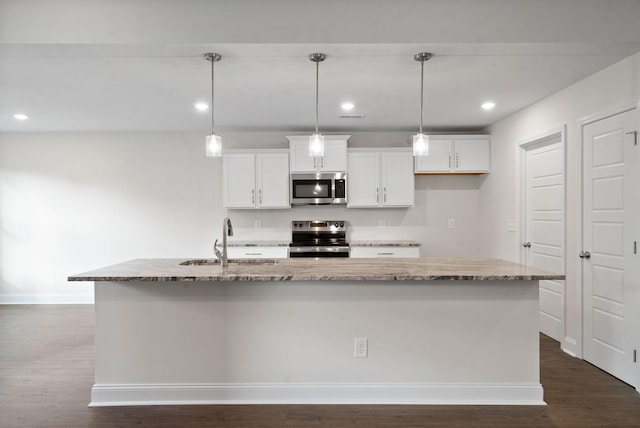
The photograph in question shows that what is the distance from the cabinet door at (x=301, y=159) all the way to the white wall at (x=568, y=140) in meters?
2.31

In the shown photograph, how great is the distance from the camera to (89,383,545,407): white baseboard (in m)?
2.50

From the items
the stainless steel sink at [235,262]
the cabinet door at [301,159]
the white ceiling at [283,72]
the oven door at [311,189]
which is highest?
the white ceiling at [283,72]

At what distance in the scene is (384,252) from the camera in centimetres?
484

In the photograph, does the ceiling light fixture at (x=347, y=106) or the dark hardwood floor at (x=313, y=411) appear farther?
the ceiling light fixture at (x=347, y=106)

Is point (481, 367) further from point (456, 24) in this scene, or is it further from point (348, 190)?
point (348, 190)

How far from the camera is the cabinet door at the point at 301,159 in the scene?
489cm

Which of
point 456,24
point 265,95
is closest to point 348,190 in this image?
point 265,95

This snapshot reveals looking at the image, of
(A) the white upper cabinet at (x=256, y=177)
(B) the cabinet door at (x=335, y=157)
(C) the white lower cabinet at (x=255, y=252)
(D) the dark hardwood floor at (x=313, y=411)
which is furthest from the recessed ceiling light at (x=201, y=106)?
(D) the dark hardwood floor at (x=313, y=411)

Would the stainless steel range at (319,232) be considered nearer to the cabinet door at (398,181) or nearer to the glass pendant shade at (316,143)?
the cabinet door at (398,181)

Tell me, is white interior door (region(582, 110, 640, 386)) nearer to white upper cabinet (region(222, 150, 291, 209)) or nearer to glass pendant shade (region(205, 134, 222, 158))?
glass pendant shade (region(205, 134, 222, 158))

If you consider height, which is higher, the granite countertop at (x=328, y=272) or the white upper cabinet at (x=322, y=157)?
the white upper cabinet at (x=322, y=157)

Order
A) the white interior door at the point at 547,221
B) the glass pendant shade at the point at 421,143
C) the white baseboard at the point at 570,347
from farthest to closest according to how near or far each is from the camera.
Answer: the white interior door at the point at 547,221 < the white baseboard at the point at 570,347 < the glass pendant shade at the point at 421,143

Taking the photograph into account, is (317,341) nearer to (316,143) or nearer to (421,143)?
(316,143)

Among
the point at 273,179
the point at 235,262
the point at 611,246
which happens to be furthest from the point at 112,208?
the point at 611,246
